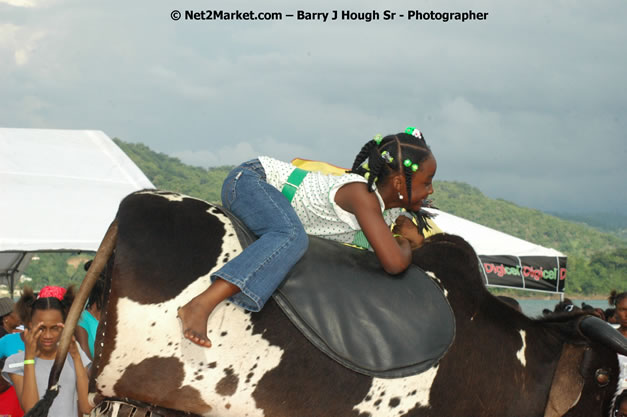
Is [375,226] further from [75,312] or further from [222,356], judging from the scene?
[75,312]

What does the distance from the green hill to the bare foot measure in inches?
601

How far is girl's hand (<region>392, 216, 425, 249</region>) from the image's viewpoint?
283 centimetres

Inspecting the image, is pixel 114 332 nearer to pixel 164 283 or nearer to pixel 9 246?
pixel 164 283

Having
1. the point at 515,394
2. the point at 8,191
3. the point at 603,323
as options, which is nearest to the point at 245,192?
the point at 515,394

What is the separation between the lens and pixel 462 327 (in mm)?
2418

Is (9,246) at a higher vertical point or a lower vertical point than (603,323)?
lower

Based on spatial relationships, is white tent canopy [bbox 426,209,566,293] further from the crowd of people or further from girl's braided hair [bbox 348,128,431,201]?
girl's braided hair [bbox 348,128,431,201]

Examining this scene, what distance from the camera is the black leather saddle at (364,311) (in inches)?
84.1

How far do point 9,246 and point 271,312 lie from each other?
5008 mm

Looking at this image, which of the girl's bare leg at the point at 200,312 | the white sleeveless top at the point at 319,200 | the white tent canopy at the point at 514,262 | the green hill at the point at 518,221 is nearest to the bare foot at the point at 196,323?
the girl's bare leg at the point at 200,312

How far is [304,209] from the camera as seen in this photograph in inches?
99.5

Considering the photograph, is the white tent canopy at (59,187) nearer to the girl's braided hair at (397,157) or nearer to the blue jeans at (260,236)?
the blue jeans at (260,236)

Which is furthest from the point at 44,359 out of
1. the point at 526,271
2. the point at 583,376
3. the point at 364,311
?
the point at 526,271

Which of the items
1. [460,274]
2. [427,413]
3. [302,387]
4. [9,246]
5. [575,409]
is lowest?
[9,246]
